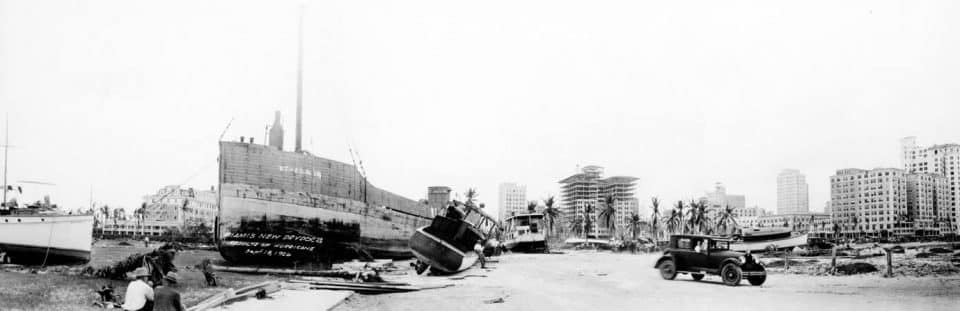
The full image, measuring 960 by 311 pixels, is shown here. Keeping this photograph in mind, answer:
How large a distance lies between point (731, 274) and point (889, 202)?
3.12 metres

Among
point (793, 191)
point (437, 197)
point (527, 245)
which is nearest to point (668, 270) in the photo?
point (793, 191)

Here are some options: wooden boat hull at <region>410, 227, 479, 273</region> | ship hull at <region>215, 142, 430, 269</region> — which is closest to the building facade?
ship hull at <region>215, 142, 430, 269</region>

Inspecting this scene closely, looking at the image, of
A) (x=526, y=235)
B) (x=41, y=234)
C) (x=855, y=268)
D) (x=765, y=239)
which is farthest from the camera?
(x=526, y=235)

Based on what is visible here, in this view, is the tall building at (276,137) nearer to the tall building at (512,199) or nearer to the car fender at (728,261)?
the tall building at (512,199)

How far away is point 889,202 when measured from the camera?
10.9m

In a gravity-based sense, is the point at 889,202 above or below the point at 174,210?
above

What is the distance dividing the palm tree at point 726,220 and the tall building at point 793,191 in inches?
56.4

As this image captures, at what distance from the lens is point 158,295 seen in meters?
4.64

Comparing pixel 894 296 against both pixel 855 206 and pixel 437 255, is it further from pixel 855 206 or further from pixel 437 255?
pixel 437 255

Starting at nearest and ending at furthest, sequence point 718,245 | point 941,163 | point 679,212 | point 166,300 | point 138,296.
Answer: point 166,300, point 138,296, point 941,163, point 718,245, point 679,212

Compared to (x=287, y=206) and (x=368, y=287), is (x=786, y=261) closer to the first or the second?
(x=368, y=287)

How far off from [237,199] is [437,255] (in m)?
6.80

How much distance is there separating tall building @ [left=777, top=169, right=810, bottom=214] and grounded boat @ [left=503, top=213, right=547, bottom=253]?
24342mm

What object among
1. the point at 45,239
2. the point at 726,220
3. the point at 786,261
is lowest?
the point at 786,261
